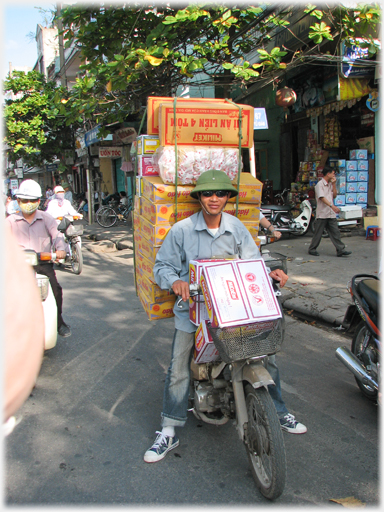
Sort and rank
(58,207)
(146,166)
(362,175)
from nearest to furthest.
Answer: (146,166), (58,207), (362,175)

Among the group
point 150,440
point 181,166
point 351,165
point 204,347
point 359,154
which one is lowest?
point 150,440

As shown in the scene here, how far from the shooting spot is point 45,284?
13.3ft

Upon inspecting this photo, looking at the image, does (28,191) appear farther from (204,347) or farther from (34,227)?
(204,347)

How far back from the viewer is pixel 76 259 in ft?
28.1

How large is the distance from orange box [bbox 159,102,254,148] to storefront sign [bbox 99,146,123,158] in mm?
15351

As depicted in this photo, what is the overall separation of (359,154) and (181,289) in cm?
944

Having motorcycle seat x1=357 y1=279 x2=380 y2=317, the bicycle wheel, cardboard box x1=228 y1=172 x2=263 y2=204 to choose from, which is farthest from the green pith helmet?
the bicycle wheel

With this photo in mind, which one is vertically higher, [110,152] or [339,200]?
[110,152]

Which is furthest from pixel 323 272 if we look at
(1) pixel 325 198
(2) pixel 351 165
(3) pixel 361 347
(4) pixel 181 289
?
(4) pixel 181 289

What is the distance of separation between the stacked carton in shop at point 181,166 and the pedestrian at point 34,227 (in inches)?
72.1

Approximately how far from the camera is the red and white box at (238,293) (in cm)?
216

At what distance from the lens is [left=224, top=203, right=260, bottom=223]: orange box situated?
302cm

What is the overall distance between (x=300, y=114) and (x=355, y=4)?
5.09 m

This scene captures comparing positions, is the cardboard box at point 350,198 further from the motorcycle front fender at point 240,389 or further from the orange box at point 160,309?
the motorcycle front fender at point 240,389
